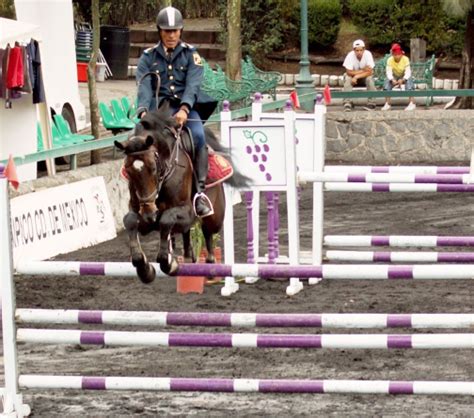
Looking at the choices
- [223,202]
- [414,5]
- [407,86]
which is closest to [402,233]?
[223,202]

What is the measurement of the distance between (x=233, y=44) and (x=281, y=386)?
73.0 ft

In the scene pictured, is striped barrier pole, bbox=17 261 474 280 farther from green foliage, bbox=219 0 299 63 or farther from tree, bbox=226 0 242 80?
green foliage, bbox=219 0 299 63

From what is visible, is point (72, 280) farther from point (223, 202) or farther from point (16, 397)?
point (16, 397)

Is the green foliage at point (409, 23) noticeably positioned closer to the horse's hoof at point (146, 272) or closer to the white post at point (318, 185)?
the white post at point (318, 185)

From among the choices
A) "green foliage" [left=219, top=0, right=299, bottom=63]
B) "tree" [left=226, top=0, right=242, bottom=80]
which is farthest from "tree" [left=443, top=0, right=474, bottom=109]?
"green foliage" [left=219, top=0, right=299, bottom=63]

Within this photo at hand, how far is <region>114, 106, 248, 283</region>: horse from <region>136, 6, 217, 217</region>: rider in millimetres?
155

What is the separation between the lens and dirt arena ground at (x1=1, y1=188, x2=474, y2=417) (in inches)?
372

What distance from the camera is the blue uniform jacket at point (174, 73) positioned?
10.8 meters

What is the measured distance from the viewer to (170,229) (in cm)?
976

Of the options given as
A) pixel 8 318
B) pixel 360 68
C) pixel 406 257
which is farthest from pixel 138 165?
pixel 360 68

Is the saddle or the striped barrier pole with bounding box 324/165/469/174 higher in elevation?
the saddle

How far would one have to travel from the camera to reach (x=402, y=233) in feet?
54.9

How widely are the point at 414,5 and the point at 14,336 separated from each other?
99.4 ft

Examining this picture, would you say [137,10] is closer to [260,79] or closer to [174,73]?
[260,79]
